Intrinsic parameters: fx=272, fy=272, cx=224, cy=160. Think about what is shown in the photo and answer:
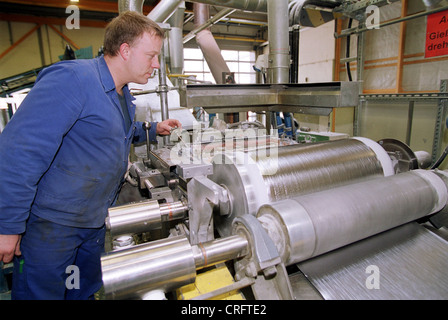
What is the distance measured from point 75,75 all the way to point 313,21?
2.04 m

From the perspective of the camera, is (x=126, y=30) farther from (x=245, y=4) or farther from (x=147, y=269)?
(x=245, y=4)

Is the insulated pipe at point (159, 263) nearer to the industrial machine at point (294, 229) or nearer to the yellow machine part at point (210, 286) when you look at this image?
the industrial machine at point (294, 229)

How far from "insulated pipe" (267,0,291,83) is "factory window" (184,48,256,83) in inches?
A: 259

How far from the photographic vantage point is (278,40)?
4.89 feet

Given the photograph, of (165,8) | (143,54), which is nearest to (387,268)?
(143,54)

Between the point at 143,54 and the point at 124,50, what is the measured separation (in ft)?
0.24

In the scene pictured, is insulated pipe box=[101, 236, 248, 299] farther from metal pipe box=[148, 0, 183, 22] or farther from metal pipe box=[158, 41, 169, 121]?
metal pipe box=[148, 0, 183, 22]

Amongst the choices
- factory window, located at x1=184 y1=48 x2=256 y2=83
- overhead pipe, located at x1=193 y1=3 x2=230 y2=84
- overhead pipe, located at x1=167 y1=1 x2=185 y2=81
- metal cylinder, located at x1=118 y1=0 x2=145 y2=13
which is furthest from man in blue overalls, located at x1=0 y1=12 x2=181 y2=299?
factory window, located at x1=184 y1=48 x2=256 y2=83

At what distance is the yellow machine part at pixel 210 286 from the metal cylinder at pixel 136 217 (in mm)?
220

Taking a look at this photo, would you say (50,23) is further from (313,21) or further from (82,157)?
(82,157)

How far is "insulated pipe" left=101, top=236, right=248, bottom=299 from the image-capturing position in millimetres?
555

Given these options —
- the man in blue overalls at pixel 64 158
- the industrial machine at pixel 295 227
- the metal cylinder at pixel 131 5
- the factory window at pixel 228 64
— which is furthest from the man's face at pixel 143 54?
the factory window at pixel 228 64

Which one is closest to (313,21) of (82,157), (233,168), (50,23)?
(233,168)
